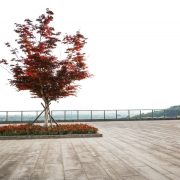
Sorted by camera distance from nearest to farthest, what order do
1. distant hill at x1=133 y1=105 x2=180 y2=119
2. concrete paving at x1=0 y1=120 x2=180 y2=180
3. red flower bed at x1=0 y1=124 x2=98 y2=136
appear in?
1. concrete paving at x1=0 y1=120 x2=180 y2=180
2. red flower bed at x1=0 y1=124 x2=98 y2=136
3. distant hill at x1=133 y1=105 x2=180 y2=119

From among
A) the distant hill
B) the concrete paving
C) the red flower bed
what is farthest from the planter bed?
the distant hill

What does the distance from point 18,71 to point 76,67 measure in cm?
356

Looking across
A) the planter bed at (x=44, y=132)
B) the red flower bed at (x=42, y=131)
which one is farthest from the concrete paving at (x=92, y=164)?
the red flower bed at (x=42, y=131)

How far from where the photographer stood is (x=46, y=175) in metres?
7.18

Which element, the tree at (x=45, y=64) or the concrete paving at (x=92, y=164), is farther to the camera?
the tree at (x=45, y=64)

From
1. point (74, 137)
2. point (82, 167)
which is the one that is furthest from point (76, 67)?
point (82, 167)

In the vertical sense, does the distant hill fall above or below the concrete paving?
above

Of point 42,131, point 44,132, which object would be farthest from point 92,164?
point 42,131

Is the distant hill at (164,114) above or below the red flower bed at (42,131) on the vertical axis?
above

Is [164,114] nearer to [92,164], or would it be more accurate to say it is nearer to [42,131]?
[42,131]

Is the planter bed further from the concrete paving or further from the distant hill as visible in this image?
the distant hill

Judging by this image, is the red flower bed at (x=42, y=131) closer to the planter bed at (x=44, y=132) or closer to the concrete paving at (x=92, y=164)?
the planter bed at (x=44, y=132)

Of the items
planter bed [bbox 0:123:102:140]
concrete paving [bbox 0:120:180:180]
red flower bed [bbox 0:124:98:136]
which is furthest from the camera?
red flower bed [bbox 0:124:98:136]

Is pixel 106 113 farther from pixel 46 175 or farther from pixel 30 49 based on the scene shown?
pixel 46 175
